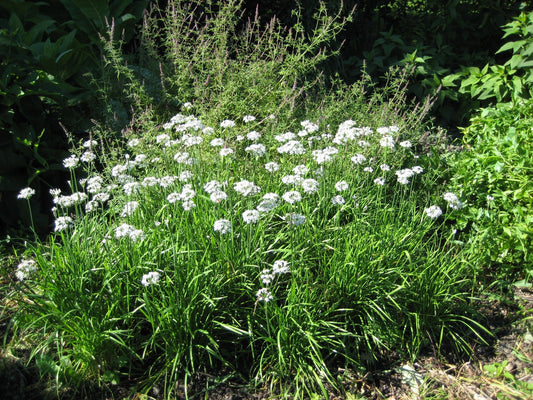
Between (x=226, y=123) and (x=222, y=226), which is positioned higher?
(x=226, y=123)

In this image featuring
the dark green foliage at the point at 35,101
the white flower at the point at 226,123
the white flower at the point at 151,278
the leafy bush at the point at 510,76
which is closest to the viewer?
the white flower at the point at 151,278

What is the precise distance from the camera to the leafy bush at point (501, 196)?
3.32 metres

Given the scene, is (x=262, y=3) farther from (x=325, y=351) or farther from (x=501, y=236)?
(x=325, y=351)

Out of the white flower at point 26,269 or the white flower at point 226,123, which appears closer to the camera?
the white flower at point 26,269

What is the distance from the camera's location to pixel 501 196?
3525mm

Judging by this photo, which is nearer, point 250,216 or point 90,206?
point 250,216

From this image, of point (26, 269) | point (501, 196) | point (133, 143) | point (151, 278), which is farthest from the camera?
point (501, 196)

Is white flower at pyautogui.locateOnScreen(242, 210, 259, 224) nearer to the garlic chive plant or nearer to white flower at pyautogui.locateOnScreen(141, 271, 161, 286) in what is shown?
the garlic chive plant

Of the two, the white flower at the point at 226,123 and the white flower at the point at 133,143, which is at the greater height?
the white flower at the point at 226,123

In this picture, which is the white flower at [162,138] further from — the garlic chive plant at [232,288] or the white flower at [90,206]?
the white flower at [90,206]

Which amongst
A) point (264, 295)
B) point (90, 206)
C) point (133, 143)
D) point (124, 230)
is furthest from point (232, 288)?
point (133, 143)

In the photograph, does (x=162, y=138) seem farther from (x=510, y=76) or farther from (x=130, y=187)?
(x=510, y=76)

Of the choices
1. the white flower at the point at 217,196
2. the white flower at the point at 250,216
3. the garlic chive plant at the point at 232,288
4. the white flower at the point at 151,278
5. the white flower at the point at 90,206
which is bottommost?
the garlic chive plant at the point at 232,288

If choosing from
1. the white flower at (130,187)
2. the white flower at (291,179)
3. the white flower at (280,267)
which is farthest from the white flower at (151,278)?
the white flower at (291,179)
